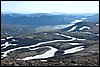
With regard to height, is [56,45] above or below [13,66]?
below

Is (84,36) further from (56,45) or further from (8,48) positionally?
(8,48)

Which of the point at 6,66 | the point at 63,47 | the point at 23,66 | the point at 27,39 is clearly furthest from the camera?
the point at 27,39

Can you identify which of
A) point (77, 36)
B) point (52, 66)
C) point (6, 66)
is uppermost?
point (6, 66)

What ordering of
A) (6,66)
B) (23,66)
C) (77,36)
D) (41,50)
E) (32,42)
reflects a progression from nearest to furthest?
(6,66)
(23,66)
(41,50)
(32,42)
(77,36)

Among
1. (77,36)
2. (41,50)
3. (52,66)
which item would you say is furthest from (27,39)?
(52,66)

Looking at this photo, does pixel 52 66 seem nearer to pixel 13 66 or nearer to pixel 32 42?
pixel 13 66

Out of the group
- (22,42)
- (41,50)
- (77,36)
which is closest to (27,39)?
(22,42)

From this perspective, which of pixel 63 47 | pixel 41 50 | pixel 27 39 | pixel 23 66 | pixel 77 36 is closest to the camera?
pixel 23 66

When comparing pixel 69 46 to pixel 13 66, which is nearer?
pixel 13 66

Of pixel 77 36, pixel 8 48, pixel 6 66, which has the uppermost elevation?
pixel 6 66
